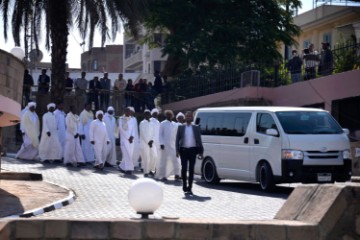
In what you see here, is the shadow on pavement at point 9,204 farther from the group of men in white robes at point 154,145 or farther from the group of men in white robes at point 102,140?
the group of men in white robes at point 102,140

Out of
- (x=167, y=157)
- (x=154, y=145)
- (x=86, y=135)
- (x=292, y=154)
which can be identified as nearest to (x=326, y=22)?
(x=86, y=135)

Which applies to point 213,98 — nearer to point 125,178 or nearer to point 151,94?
point 151,94

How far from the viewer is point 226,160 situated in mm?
20375

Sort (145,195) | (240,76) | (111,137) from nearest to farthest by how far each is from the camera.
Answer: (145,195)
(111,137)
(240,76)

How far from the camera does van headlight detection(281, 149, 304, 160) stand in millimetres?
18047

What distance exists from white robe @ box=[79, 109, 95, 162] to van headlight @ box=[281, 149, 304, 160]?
10.0 metres

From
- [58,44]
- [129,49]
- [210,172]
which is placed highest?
[129,49]

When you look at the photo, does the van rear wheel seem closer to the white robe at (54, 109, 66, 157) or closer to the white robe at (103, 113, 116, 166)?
the white robe at (103, 113, 116, 166)

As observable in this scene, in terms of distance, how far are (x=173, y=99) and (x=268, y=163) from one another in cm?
1957

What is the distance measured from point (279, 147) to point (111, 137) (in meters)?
9.18

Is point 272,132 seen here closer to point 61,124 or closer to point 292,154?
point 292,154

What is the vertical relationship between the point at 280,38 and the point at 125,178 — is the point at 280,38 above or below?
above

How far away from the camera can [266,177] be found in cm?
1867

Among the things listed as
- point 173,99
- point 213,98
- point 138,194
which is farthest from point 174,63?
point 138,194
